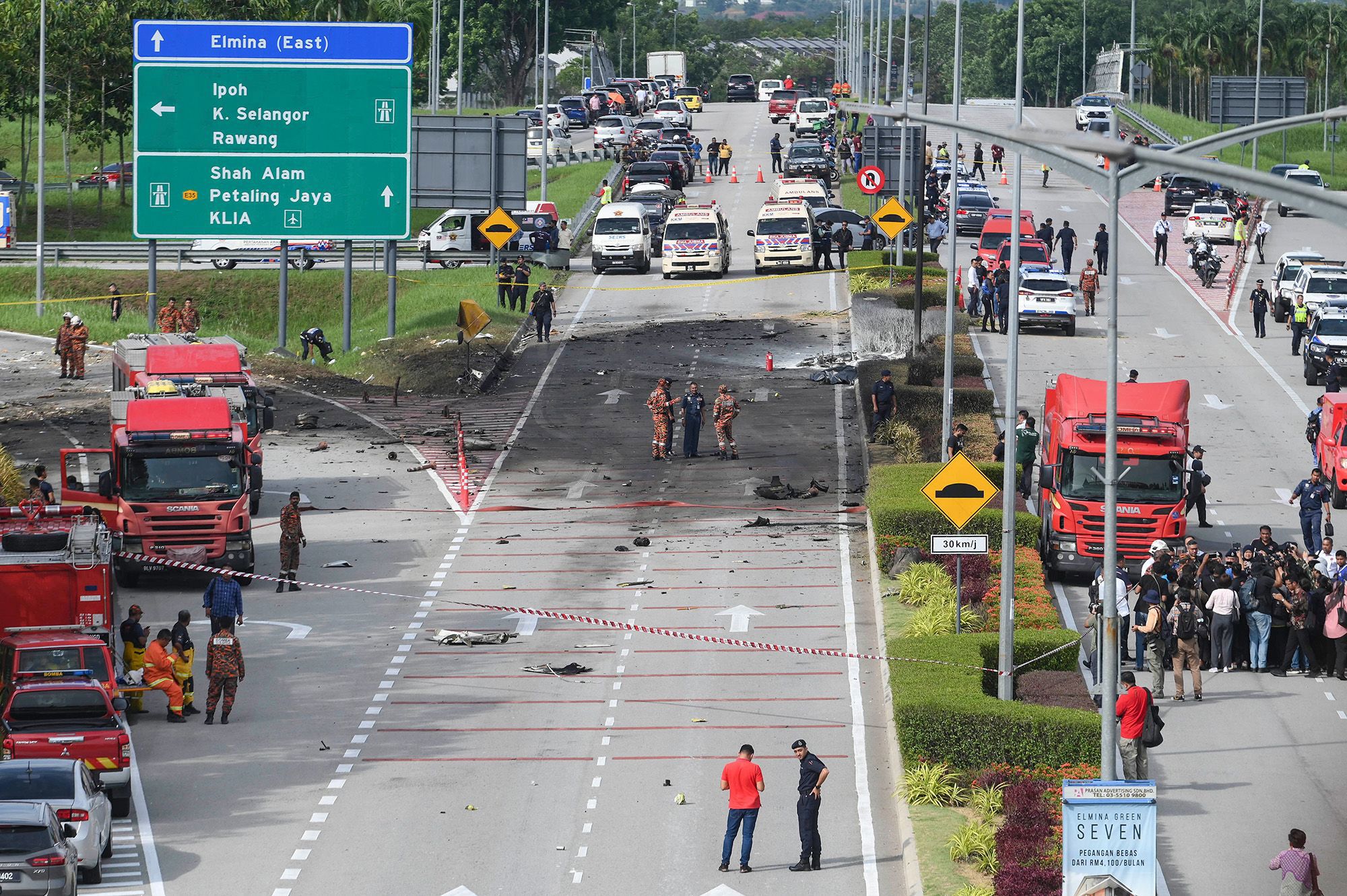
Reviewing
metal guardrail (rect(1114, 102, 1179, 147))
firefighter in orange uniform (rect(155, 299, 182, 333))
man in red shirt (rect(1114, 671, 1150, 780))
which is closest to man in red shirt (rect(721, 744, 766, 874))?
man in red shirt (rect(1114, 671, 1150, 780))

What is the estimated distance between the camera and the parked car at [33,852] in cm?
1838

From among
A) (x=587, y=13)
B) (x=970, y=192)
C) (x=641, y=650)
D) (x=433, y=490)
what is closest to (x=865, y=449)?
(x=433, y=490)

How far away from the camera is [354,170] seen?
1957 inches

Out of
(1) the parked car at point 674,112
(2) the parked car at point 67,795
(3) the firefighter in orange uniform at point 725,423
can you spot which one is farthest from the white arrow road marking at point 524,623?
(1) the parked car at point 674,112

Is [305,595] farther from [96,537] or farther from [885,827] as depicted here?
[885,827]

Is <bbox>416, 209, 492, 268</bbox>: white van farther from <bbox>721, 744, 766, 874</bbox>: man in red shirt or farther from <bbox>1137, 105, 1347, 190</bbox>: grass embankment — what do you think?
<bbox>721, 744, 766, 874</bbox>: man in red shirt

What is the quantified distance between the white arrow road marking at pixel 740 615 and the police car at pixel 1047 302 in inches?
1023

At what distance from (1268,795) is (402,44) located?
33173 mm

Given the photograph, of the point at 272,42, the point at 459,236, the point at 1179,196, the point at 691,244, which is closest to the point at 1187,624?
the point at 272,42

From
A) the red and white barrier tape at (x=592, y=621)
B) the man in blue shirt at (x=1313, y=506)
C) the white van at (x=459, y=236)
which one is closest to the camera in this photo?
the red and white barrier tape at (x=592, y=621)

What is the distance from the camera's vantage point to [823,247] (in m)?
66.4

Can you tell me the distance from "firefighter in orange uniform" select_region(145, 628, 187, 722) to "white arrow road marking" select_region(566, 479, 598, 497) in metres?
14.1

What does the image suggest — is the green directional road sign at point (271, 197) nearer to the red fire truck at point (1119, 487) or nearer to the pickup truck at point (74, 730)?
the red fire truck at point (1119, 487)

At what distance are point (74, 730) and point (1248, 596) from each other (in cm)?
1618
